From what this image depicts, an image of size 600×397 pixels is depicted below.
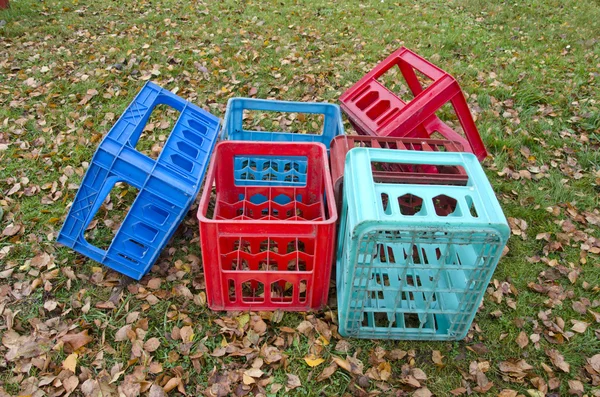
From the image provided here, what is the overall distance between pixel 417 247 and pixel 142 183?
1.87 metres

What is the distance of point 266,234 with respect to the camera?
244 centimetres

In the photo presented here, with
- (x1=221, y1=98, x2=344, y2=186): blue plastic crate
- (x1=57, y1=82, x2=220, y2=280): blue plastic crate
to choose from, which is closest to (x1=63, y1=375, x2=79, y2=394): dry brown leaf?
(x1=57, y1=82, x2=220, y2=280): blue plastic crate

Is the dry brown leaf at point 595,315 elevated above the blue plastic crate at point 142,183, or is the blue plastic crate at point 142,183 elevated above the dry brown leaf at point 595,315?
the blue plastic crate at point 142,183

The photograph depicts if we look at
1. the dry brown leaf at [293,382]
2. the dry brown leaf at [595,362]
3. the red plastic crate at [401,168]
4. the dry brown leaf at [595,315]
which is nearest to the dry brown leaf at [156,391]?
the dry brown leaf at [293,382]

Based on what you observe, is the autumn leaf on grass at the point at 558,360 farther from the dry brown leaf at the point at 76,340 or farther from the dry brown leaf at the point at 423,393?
the dry brown leaf at the point at 76,340

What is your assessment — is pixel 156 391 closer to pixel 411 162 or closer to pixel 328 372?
pixel 328 372

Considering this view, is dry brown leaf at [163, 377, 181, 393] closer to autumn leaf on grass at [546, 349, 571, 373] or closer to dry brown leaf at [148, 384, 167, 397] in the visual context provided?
dry brown leaf at [148, 384, 167, 397]

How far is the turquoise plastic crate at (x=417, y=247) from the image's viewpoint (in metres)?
2.08

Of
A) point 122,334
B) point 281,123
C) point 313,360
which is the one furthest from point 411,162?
point 281,123

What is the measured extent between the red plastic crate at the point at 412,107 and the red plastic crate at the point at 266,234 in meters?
0.59

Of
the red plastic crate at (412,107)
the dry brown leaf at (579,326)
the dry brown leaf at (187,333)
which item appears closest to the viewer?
the dry brown leaf at (187,333)

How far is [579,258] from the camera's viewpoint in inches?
127

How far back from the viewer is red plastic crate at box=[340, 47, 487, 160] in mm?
2945

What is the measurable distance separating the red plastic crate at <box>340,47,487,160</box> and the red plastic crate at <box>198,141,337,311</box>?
0.59 m
